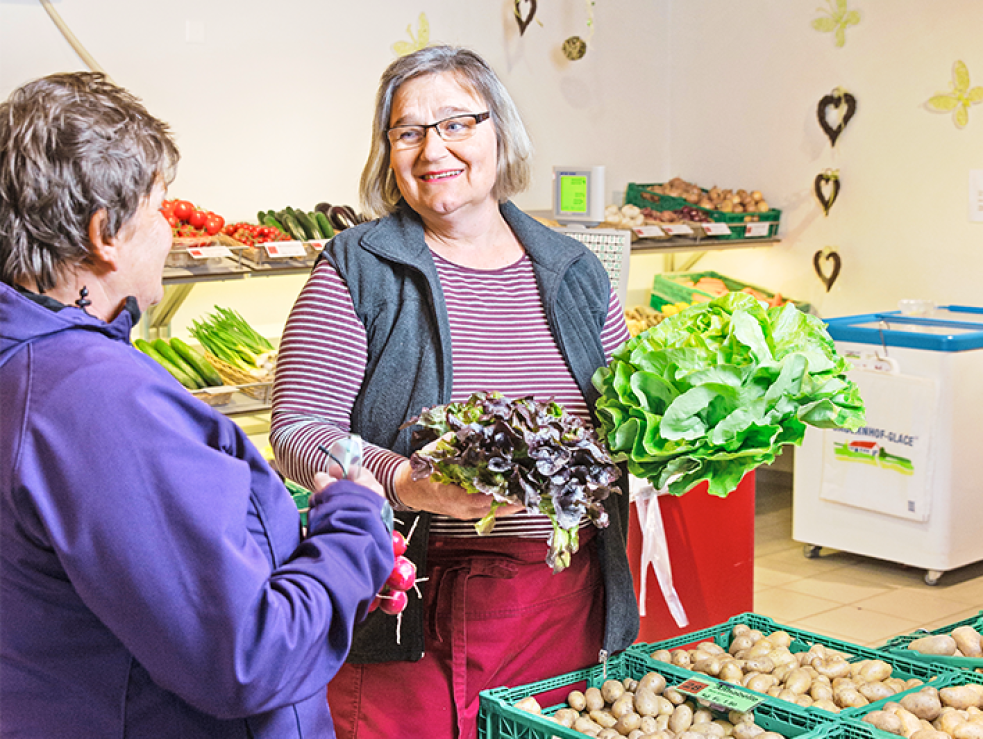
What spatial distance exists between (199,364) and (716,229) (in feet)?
9.70

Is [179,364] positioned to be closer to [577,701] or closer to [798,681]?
[577,701]

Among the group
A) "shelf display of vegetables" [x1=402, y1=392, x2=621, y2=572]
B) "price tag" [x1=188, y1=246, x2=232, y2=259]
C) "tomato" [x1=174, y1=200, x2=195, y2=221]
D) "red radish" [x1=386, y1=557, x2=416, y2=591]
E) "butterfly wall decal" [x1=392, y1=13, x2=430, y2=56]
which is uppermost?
"butterfly wall decal" [x1=392, y1=13, x2=430, y2=56]

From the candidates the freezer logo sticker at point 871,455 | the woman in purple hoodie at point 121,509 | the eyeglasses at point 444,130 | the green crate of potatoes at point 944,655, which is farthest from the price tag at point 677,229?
the woman in purple hoodie at point 121,509

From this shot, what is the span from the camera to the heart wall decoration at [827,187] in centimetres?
569

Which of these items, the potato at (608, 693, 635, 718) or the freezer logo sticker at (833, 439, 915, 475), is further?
the freezer logo sticker at (833, 439, 915, 475)

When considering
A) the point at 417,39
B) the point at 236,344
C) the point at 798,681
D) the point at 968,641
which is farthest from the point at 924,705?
the point at 417,39

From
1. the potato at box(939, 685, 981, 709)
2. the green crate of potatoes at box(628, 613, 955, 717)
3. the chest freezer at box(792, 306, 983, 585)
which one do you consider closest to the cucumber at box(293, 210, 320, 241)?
the chest freezer at box(792, 306, 983, 585)

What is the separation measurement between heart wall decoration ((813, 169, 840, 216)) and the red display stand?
9.77 ft

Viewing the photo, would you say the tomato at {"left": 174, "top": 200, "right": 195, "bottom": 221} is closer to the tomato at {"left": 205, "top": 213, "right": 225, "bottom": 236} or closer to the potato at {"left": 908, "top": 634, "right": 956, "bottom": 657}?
the tomato at {"left": 205, "top": 213, "right": 225, "bottom": 236}

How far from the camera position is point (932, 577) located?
4.57 metres

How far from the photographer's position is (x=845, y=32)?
5570mm

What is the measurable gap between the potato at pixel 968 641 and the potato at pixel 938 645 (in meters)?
0.02

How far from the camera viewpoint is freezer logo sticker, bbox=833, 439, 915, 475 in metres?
4.60

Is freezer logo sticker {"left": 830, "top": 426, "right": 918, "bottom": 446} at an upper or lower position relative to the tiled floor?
upper
